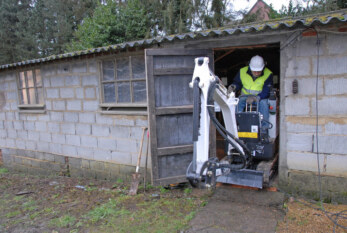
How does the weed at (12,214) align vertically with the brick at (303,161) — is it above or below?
below

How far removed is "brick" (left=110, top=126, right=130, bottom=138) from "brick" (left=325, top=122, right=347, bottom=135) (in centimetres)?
376

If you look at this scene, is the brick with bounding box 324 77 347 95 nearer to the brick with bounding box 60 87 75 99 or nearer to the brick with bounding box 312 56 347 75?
the brick with bounding box 312 56 347 75

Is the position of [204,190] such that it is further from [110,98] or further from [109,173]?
[110,98]

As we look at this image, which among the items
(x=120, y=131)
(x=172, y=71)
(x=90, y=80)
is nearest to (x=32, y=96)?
(x=90, y=80)

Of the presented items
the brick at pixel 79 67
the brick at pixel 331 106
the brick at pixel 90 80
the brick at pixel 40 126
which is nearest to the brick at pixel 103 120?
the brick at pixel 90 80

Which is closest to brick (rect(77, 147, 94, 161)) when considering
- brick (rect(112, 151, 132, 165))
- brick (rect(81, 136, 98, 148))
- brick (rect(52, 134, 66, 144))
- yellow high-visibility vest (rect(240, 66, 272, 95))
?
brick (rect(81, 136, 98, 148))

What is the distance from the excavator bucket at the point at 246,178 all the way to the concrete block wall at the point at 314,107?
61 centimetres

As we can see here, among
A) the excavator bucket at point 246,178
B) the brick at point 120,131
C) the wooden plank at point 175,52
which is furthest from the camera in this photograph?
the brick at point 120,131

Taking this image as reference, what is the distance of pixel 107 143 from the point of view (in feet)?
19.3

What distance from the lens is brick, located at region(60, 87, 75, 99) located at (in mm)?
6305

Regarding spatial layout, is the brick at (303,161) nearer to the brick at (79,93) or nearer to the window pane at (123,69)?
the window pane at (123,69)

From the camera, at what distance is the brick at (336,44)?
3.61m

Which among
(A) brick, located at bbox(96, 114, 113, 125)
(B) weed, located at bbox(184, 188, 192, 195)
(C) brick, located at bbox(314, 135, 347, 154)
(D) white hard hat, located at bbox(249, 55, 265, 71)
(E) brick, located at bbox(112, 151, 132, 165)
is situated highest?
(D) white hard hat, located at bbox(249, 55, 265, 71)

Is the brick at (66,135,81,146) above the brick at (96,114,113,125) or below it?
below
